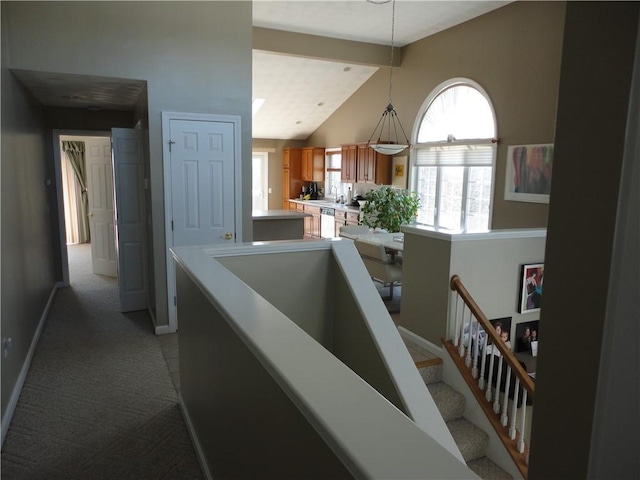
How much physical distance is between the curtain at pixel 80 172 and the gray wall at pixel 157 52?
5.07 meters

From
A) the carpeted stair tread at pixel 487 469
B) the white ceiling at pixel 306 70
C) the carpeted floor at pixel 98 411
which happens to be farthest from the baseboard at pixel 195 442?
the white ceiling at pixel 306 70

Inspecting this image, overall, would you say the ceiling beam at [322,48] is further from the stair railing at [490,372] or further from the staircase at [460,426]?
the staircase at [460,426]

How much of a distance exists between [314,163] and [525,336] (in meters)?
6.77

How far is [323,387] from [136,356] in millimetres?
3408

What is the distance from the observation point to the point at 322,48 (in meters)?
7.09

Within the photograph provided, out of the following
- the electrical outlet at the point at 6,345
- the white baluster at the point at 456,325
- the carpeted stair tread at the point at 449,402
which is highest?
the electrical outlet at the point at 6,345

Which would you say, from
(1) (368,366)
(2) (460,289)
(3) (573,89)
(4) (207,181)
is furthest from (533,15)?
(3) (573,89)

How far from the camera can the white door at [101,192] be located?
6.22 meters

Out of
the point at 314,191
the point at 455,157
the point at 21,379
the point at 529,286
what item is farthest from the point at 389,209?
the point at 314,191

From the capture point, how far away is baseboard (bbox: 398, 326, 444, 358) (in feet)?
14.1

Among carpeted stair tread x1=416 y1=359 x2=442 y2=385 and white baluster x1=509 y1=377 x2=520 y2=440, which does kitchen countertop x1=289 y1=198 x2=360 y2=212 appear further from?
white baluster x1=509 y1=377 x2=520 y2=440

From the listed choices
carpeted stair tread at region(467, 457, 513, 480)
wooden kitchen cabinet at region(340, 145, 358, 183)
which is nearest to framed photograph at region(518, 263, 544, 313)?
carpeted stair tread at region(467, 457, 513, 480)

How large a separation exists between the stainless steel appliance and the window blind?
2.36m

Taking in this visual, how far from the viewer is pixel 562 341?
92cm
